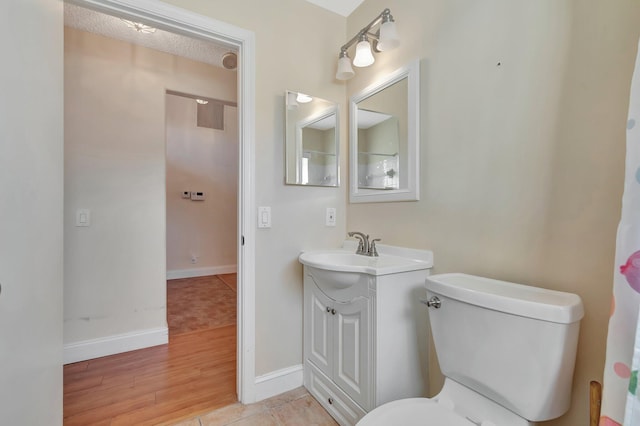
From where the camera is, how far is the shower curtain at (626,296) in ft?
1.83

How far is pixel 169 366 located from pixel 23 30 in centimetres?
196

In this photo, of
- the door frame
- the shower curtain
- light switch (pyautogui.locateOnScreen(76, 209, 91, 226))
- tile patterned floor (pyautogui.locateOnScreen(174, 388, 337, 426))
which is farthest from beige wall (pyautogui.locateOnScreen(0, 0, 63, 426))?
the shower curtain

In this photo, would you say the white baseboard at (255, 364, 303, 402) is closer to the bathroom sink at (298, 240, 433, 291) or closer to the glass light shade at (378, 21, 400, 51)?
the bathroom sink at (298, 240, 433, 291)

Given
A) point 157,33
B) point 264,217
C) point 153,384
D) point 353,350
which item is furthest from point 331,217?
point 157,33

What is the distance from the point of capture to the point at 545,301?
2.72 feet

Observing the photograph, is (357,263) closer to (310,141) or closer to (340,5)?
(310,141)

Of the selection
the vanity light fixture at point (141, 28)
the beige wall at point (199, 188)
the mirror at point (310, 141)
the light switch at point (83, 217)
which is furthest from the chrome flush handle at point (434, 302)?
the beige wall at point (199, 188)

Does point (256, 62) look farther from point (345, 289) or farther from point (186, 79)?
point (345, 289)

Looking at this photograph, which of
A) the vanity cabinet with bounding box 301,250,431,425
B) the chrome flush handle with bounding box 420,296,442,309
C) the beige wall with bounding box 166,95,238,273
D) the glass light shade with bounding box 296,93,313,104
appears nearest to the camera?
the chrome flush handle with bounding box 420,296,442,309

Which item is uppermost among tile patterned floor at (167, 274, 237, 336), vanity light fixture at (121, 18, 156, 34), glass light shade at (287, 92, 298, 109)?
vanity light fixture at (121, 18, 156, 34)

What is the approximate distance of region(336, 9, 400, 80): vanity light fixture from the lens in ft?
4.56

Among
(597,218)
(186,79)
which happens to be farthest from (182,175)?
(597,218)

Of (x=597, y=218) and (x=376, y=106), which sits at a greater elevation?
(x=376, y=106)

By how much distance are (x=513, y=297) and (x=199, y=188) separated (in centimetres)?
437
